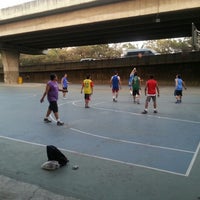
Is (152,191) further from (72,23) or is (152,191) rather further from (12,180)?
(72,23)

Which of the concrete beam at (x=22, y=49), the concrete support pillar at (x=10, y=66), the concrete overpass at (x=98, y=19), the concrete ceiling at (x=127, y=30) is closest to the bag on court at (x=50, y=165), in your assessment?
the concrete overpass at (x=98, y=19)

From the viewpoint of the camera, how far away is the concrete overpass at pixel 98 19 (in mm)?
24281

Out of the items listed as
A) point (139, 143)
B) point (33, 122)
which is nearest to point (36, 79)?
point (33, 122)

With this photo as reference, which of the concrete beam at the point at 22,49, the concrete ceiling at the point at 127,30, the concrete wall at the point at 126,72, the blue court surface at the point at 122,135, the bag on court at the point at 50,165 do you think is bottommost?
the blue court surface at the point at 122,135

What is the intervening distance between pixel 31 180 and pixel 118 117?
699cm

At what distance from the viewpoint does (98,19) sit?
26750 millimetres

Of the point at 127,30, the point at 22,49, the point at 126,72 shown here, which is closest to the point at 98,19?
the point at 127,30

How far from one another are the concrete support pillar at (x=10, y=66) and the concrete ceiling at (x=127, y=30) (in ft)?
4.07

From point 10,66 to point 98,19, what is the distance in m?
21.2

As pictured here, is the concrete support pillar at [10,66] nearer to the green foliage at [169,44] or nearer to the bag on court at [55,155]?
the green foliage at [169,44]

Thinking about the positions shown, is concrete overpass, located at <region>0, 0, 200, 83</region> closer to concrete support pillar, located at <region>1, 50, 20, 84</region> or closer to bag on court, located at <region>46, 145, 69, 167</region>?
concrete support pillar, located at <region>1, 50, 20, 84</region>

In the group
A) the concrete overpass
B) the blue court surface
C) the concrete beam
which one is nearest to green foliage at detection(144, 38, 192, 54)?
the concrete overpass

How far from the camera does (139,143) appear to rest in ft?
25.3

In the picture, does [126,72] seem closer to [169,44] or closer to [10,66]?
[10,66]
